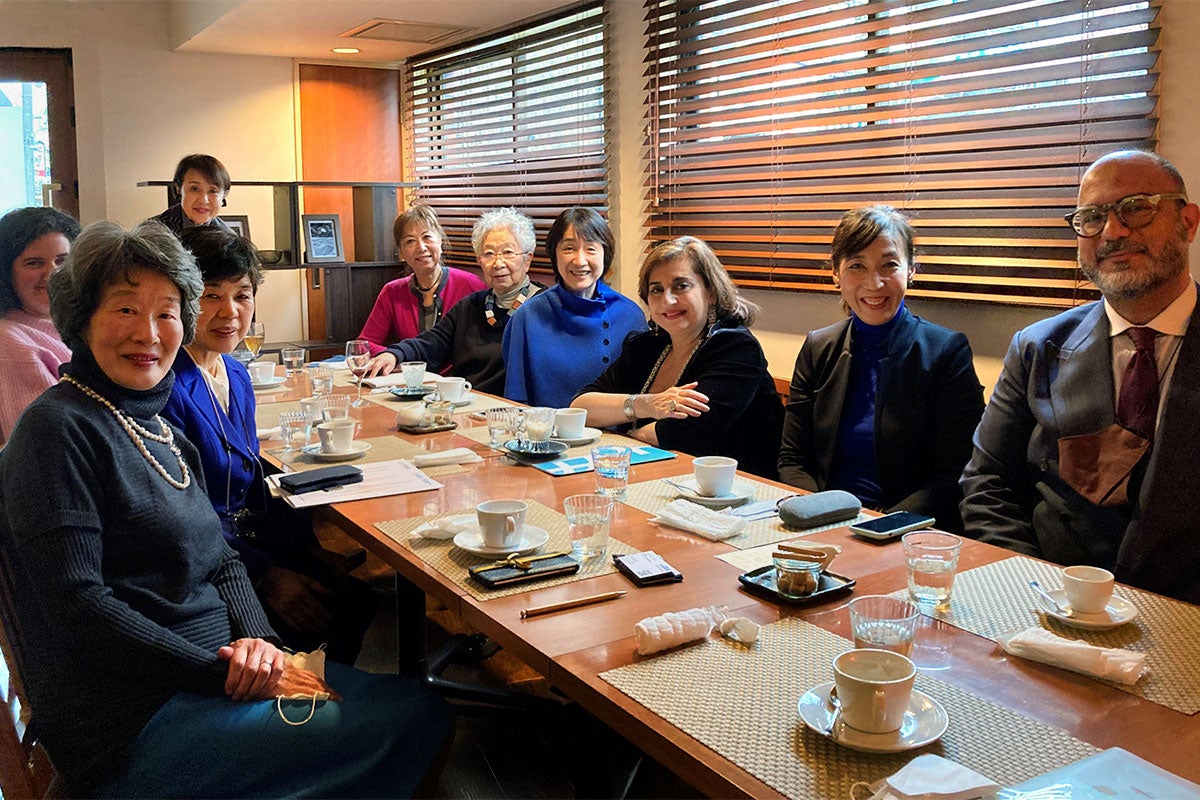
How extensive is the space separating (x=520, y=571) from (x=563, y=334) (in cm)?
207

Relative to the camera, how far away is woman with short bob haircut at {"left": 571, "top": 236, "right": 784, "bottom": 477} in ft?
8.58

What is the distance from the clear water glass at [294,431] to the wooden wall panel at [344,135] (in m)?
3.53

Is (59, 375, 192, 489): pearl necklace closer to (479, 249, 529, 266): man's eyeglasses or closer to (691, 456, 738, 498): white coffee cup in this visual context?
(691, 456, 738, 498): white coffee cup

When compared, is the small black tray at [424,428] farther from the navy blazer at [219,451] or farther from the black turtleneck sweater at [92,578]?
the black turtleneck sweater at [92,578]

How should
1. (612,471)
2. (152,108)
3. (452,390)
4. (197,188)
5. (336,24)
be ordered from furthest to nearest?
(152,108)
(336,24)
(197,188)
(452,390)
(612,471)

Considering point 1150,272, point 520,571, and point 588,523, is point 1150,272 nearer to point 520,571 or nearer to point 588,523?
point 588,523

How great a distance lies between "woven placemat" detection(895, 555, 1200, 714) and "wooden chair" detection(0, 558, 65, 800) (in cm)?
130

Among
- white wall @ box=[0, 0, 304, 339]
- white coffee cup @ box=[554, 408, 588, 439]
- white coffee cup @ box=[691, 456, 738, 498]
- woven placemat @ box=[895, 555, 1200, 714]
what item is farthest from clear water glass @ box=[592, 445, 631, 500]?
white wall @ box=[0, 0, 304, 339]

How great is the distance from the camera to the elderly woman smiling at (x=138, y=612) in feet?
4.58

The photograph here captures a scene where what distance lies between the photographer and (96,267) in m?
1.55

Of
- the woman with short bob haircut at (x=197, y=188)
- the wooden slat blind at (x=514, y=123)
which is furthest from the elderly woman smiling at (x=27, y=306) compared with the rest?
the wooden slat blind at (x=514, y=123)

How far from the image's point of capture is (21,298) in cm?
257

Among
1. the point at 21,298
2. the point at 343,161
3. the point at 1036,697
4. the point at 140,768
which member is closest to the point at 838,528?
the point at 1036,697

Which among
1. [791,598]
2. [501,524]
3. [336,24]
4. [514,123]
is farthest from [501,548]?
[336,24]
